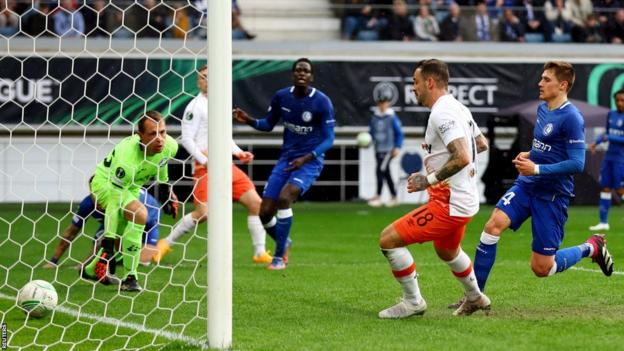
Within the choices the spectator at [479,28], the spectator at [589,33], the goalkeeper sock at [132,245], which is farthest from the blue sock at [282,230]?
the spectator at [589,33]

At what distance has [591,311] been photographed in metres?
8.46

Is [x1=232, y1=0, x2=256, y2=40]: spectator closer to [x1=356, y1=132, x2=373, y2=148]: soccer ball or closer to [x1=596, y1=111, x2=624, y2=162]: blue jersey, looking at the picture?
[x1=356, y1=132, x2=373, y2=148]: soccer ball

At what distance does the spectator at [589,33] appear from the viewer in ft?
86.0

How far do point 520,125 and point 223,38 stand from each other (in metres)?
17.3

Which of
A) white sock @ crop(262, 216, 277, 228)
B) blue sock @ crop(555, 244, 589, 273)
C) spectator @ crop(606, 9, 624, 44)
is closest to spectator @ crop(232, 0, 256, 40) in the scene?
spectator @ crop(606, 9, 624, 44)

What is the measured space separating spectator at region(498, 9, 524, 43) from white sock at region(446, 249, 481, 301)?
720 inches

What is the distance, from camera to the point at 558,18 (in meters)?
26.5

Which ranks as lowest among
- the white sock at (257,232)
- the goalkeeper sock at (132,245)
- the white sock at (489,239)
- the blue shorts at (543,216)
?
the white sock at (257,232)

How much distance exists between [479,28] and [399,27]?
1902 millimetres

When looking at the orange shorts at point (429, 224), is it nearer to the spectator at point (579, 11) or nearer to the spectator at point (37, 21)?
the spectator at point (37, 21)

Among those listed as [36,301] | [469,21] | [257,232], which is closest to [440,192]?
[36,301]

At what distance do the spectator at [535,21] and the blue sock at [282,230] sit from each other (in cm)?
1549

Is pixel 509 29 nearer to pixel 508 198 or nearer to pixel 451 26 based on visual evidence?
pixel 451 26

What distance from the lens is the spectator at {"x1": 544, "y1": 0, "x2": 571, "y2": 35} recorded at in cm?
2639
